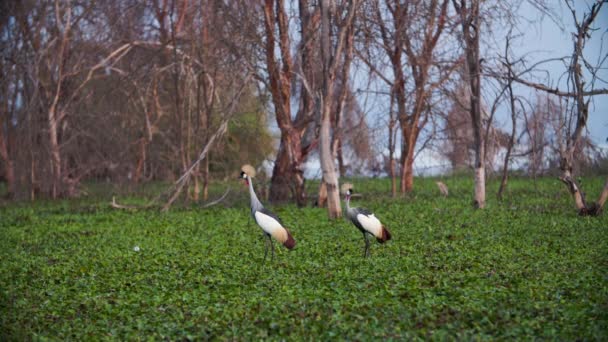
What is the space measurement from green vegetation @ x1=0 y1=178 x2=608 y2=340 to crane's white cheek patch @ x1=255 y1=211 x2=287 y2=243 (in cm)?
37

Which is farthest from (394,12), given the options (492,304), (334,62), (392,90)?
(492,304)

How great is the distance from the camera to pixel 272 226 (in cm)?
959

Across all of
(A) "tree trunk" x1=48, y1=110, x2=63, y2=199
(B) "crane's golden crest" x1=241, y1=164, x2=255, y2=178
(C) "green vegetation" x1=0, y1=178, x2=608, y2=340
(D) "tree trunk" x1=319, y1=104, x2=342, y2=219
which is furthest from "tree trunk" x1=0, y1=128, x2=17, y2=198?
(B) "crane's golden crest" x1=241, y1=164, x2=255, y2=178

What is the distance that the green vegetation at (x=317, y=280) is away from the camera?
6500mm

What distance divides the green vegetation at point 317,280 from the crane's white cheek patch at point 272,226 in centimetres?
37

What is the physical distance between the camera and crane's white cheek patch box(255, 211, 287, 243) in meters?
9.55

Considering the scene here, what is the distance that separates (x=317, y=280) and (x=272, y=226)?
1448 millimetres

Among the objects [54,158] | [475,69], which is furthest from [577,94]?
[54,158]

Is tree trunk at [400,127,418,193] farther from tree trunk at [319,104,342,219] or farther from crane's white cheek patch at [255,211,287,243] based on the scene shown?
crane's white cheek patch at [255,211,287,243]

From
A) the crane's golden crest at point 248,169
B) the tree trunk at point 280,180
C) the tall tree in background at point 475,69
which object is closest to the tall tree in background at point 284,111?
the tree trunk at point 280,180

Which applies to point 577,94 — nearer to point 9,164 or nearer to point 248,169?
point 248,169

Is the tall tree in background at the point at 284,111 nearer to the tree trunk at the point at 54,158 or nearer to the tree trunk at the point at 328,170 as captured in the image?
the tree trunk at the point at 328,170

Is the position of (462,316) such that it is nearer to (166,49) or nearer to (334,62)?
(334,62)

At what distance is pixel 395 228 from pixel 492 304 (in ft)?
20.2
